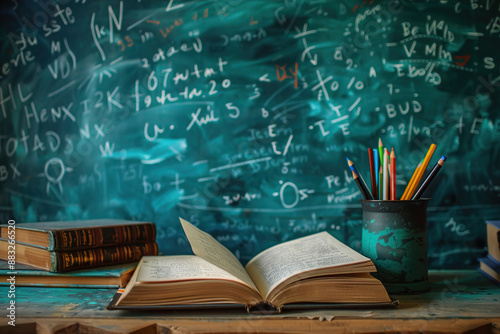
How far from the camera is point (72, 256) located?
1.01m

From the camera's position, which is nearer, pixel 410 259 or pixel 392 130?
pixel 410 259

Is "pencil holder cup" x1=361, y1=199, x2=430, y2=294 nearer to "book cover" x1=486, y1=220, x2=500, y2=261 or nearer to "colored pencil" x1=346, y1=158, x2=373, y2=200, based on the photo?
"colored pencil" x1=346, y1=158, x2=373, y2=200

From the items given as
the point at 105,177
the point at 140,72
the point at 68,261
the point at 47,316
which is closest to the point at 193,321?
the point at 47,316

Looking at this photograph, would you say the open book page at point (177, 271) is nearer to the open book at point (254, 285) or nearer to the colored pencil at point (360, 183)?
the open book at point (254, 285)

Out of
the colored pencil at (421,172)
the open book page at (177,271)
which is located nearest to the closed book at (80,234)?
the open book page at (177,271)

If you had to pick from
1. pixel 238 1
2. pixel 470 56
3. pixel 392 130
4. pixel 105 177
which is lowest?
pixel 105 177

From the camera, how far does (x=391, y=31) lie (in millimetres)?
1267

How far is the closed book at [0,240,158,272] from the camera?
3.27 ft

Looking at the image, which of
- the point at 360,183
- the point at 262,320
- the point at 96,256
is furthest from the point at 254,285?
the point at 96,256

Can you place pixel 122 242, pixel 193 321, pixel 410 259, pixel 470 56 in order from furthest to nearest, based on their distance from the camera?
pixel 470 56 → pixel 122 242 → pixel 410 259 → pixel 193 321

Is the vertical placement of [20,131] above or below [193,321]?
above

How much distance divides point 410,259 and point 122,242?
0.74 m

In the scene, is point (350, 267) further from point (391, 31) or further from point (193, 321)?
point (391, 31)

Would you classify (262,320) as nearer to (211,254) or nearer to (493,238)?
(211,254)
